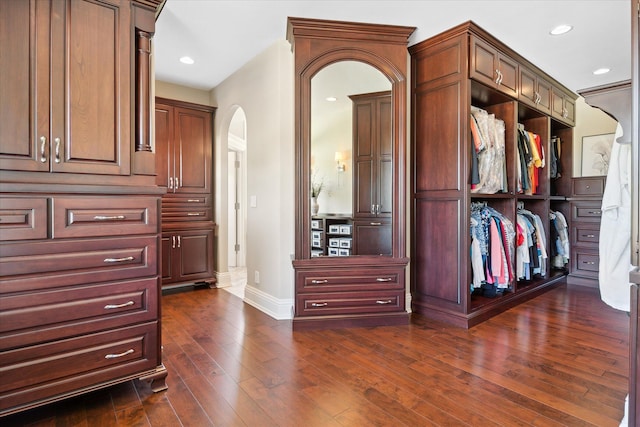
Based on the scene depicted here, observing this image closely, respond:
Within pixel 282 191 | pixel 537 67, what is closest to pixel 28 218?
pixel 282 191

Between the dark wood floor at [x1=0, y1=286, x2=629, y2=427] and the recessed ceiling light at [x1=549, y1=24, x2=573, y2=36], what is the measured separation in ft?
8.33

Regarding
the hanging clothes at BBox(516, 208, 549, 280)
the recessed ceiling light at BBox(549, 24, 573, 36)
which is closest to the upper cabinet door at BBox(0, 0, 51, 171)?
the recessed ceiling light at BBox(549, 24, 573, 36)

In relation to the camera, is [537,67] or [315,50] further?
[537,67]

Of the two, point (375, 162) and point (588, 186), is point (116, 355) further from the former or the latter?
point (588, 186)

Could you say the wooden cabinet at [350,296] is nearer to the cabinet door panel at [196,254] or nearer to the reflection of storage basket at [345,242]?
the reflection of storage basket at [345,242]

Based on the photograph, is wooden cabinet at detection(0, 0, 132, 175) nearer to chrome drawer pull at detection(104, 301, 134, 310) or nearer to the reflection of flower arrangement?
chrome drawer pull at detection(104, 301, 134, 310)

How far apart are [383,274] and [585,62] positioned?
124 inches

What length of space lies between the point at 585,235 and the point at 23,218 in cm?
557

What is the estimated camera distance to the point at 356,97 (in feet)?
10.0

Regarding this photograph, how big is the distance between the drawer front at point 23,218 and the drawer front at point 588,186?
5459 mm

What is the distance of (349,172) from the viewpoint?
3074 millimetres

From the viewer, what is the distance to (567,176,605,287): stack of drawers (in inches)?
170

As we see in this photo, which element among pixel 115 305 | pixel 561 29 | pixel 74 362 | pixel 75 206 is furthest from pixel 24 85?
pixel 561 29

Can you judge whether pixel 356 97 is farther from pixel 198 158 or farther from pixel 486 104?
pixel 198 158
